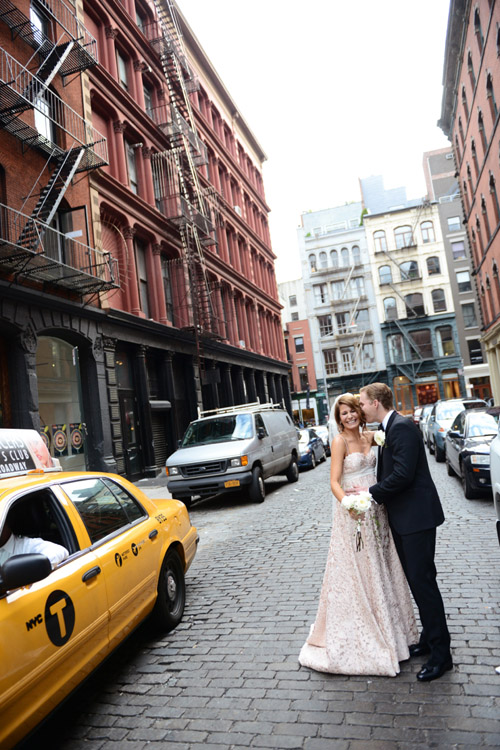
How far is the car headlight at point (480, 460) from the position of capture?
8969mm

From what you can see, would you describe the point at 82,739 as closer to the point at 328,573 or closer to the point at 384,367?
the point at 328,573

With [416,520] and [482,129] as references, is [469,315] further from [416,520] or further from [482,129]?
[416,520]

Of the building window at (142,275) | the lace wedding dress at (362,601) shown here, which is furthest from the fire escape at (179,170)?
the lace wedding dress at (362,601)

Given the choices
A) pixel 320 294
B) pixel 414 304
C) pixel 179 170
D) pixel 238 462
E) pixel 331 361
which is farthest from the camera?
pixel 320 294

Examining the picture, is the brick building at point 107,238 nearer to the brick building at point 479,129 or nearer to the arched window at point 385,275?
the brick building at point 479,129

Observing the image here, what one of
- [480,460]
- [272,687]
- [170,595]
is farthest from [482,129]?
[272,687]

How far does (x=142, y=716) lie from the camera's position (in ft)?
11.2

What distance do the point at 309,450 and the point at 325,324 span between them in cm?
3961

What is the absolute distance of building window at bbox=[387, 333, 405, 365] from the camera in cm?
5400

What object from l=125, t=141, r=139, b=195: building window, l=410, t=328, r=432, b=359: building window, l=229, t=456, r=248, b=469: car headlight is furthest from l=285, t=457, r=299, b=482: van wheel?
l=410, t=328, r=432, b=359: building window

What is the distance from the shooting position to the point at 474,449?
9.12 metres

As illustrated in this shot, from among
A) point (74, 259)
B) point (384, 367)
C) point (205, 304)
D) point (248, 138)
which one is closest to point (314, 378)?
point (384, 367)

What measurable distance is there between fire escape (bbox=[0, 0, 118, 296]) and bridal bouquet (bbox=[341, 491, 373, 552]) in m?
10.5

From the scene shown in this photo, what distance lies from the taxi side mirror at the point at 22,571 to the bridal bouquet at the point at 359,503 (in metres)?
1.92
